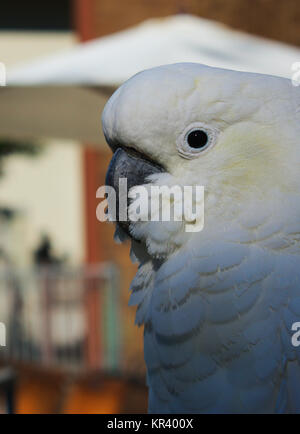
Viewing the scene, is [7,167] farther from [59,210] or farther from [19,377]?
[19,377]

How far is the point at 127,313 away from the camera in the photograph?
3.14m

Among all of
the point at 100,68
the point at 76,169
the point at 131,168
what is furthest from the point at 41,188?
the point at 131,168

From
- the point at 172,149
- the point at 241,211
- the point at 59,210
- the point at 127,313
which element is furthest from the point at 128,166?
the point at 59,210

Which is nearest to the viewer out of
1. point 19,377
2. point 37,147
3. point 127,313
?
point 19,377

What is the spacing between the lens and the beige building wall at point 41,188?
3887mm

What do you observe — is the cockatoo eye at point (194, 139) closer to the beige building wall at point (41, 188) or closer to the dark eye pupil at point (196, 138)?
the dark eye pupil at point (196, 138)

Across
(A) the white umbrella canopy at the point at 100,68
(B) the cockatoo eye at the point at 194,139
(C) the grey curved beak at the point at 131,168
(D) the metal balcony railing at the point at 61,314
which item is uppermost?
(A) the white umbrella canopy at the point at 100,68

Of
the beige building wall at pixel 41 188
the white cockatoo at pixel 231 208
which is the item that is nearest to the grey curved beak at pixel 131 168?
the white cockatoo at pixel 231 208

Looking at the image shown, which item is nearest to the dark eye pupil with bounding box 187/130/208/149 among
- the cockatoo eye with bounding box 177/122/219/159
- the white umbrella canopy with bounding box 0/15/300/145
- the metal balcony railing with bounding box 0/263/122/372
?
the cockatoo eye with bounding box 177/122/219/159

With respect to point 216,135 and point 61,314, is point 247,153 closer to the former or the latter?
point 216,135

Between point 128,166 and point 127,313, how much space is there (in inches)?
92.6

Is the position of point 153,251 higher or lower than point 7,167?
lower

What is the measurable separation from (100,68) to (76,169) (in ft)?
6.63

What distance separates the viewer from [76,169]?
149 inches
